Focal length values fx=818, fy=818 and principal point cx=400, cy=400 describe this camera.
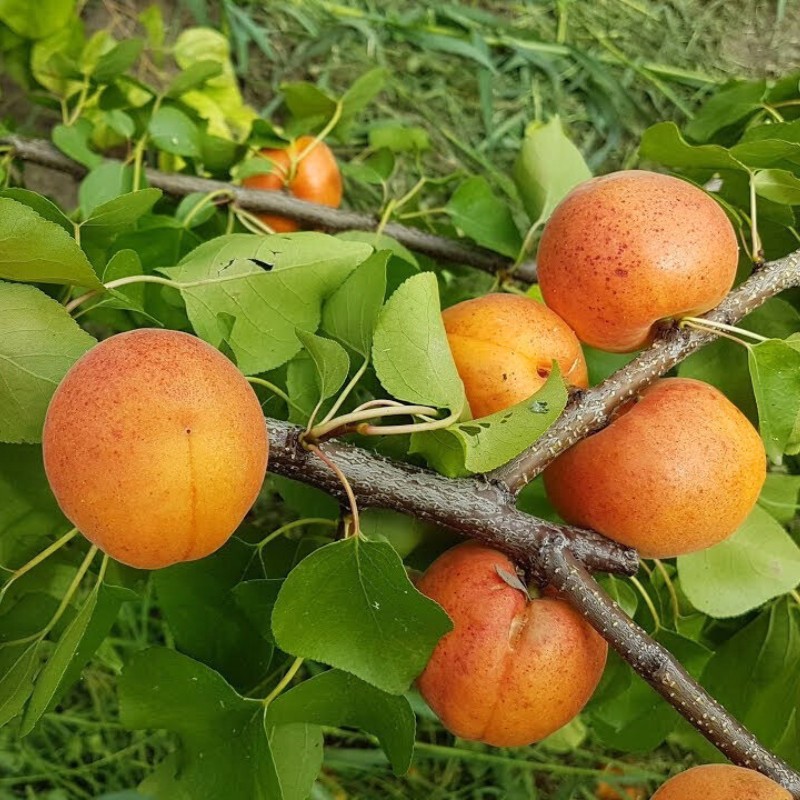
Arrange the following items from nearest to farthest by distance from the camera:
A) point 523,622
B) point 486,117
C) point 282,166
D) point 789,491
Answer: point 523,622, point 789,491, point 282,166, point 486,117

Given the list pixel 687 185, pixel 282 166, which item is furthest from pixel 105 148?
pixel 687 185

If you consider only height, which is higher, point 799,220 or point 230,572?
point 799,220

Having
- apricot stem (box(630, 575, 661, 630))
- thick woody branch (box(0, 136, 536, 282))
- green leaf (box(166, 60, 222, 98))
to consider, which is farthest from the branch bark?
green leaf (box(166, 60, 222, 98))

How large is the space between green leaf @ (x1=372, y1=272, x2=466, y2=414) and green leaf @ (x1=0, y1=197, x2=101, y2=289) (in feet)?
0.64

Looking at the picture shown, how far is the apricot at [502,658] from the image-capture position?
22.0 inches

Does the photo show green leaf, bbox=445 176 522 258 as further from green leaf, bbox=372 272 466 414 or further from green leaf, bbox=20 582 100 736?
green leaf, bbox=20 582 100 736

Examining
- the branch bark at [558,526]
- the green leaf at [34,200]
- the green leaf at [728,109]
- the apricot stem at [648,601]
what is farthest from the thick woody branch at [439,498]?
the green leaf at [728,109]

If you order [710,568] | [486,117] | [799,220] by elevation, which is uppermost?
[799,220]

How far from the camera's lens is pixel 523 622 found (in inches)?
22.4

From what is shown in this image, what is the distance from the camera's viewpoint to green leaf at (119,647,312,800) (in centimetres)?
58

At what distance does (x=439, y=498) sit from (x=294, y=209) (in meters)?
0.48

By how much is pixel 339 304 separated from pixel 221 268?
10cm

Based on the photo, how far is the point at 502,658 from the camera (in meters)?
0.56

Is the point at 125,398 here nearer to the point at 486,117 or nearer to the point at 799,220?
the point at 799,220
